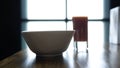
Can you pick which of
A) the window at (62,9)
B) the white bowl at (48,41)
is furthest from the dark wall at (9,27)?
the white bowl at (48,41)

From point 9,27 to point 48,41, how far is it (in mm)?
2493

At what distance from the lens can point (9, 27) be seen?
335 centimetres

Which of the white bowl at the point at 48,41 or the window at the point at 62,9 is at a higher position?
the window at the point at 62,9

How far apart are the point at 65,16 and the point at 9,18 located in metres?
0.75

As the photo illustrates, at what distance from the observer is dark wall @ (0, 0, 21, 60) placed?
3.31 metres

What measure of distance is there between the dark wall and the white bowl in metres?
2.39

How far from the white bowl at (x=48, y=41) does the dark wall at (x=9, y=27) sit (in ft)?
7.86

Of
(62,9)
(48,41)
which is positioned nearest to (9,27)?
(62,9)

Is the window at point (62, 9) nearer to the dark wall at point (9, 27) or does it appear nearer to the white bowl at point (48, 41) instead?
the dark wall at point (9, 27)

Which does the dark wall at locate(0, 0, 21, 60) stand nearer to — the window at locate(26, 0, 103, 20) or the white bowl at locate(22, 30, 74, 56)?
the window at locate(26, 0, 103, 20)

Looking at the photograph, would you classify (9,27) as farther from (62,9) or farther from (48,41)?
(48,41)

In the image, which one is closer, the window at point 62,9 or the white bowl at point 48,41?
the white bowl at point 48,41

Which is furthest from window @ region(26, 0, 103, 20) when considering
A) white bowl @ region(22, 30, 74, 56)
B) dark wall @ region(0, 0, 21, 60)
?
white bowl @ region(22, 30, 74, 56)

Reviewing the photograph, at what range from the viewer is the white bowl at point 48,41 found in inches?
36.5
